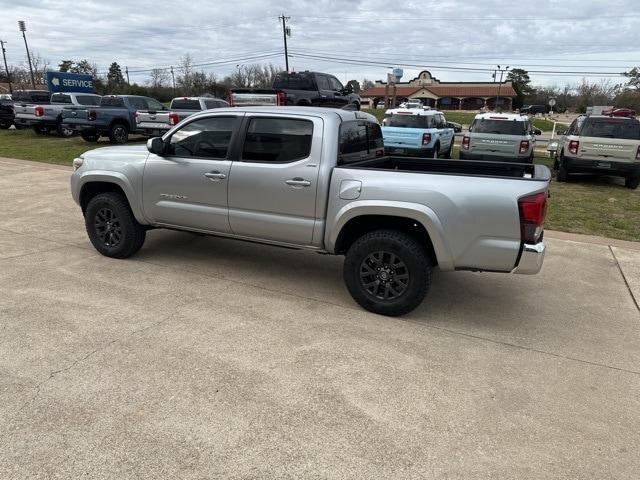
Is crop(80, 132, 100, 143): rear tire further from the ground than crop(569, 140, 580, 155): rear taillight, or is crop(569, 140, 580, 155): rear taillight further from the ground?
crop(569, 140, 580, 155): rear taillight

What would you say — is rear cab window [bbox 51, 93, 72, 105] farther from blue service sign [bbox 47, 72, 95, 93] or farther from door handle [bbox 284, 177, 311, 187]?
door handle [bbox 284, 177, 311, 187]

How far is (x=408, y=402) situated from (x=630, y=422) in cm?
133

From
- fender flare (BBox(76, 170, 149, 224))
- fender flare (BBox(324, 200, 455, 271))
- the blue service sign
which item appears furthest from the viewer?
the blue service sign

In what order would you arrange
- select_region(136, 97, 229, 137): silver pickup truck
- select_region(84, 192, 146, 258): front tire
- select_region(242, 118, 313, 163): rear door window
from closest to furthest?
select_region(242, 118, 313, 163): rear door window < select_region(84, 192, 146, 258): front tire < select_region(136, 97, 229, 137): silver pickup truck

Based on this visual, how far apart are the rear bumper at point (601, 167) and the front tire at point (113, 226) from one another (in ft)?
34.5

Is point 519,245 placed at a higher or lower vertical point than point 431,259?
higher

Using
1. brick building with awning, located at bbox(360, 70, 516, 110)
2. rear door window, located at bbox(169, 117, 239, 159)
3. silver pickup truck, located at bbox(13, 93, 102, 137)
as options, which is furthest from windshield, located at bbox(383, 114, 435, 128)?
brick building with awning, located at bbox(360, 70, 516, 110)

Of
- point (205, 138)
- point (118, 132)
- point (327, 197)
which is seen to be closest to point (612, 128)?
point (327, 197)

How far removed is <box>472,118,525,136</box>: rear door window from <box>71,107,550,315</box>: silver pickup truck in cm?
913

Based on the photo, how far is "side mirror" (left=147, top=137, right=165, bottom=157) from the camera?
5004 millimetres

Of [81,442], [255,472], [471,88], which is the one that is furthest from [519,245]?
[471,88]

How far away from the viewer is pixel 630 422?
2963mm

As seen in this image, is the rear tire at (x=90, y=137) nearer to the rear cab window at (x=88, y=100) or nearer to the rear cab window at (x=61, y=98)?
the rear cab window at (x=88, y=100)

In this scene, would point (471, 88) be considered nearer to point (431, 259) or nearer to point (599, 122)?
point (599, 122)
